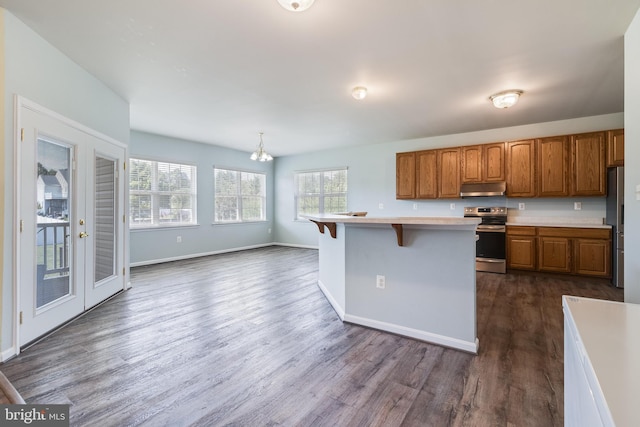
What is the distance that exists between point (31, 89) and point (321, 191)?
18.9 ft

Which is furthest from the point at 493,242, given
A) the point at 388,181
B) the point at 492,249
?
the point at 388,181

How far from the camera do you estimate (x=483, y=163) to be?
17.2 feet

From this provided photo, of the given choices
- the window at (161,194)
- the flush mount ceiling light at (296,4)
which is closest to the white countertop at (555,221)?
the flush mount ceiling light at (296,4)

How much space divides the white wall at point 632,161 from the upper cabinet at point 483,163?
2716 millimetres

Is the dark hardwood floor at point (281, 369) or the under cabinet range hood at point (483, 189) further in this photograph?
the under cabinet range hood at point (483, 189)

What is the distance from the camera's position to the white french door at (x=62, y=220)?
2.39 metres

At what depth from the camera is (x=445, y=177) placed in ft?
18.3

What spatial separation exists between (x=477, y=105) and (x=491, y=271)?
2.76 m

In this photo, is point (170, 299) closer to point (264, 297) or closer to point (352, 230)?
point (264, 297)

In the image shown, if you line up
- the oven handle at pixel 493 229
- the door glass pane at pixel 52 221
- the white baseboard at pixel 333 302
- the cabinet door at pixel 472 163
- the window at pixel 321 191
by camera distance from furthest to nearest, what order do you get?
the window at pixel 321 191
the cabinet door at pixel 472 163
the oven handle at pixel 493 229
the white baseboard at pixel 333 302
the door glass pane at pixel 52 221

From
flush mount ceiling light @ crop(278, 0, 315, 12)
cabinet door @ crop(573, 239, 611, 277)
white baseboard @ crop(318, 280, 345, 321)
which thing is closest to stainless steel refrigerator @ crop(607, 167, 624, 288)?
cabinet door @ crop(573, 239, 611, 277)

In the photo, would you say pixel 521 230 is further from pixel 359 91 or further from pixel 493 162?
pixel 359 91

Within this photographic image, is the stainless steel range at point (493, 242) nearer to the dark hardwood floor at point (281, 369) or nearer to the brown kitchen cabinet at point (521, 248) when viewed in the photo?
the brown kitchen cabinet at point (521, 248)

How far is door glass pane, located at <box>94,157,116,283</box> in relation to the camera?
3374 millimetres
